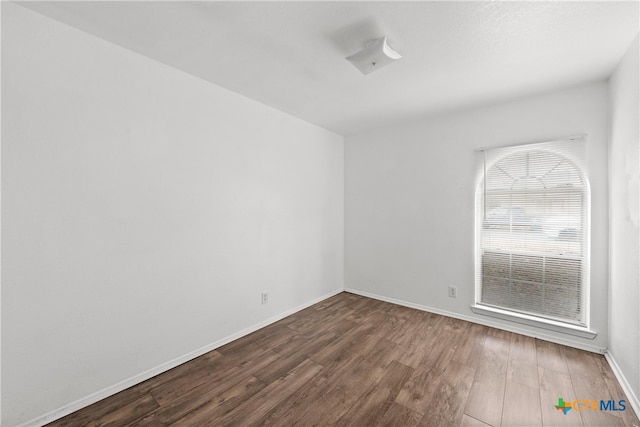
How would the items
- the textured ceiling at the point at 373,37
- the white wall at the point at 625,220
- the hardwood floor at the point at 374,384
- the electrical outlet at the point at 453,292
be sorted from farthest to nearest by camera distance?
the electrical outlet at the point at 453,292 → the white wall at the point at 625,220 → the hardwood floor at the point at 374,384 → the textured ceiling at the point at 373,37

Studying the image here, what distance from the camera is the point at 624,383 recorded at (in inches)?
74.1

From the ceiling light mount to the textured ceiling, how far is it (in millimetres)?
64

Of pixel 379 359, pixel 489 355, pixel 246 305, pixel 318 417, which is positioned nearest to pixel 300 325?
pixel 246 305

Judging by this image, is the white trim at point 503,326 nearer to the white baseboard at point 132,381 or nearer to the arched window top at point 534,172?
the arched window top at point 534,172

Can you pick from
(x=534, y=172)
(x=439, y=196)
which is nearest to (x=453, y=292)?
(x=439, y=196)

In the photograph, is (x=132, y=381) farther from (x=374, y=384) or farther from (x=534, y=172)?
(x=534, y=172)

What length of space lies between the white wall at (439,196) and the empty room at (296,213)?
0.02m

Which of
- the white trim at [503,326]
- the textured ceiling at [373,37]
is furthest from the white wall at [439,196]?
the textured ceiling at [373,37]

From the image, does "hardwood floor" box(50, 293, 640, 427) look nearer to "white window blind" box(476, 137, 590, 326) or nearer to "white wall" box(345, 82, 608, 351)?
"white window blind" box(476, 137, 590, 326)

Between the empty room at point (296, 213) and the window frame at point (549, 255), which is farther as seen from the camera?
the window frame at point (549, 255)

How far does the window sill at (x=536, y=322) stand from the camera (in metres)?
2.42

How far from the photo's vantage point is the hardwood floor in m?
1.66

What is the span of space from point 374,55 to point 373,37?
11 centimetres

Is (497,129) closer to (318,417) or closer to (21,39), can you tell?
(318,417)
